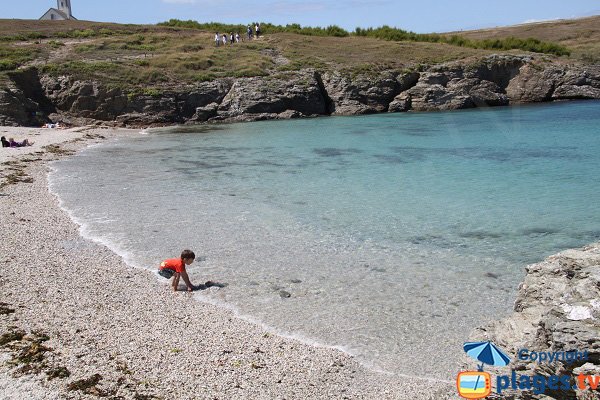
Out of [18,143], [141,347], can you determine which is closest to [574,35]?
[18,143]

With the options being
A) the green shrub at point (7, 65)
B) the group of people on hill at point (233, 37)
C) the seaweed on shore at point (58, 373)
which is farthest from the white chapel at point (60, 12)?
the seaweed on shore at point (58, 373)

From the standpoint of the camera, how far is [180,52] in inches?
2630

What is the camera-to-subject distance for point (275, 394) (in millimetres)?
7551

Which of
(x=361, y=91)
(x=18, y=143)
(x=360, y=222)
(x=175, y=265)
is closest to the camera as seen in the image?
(x=175, y=265)

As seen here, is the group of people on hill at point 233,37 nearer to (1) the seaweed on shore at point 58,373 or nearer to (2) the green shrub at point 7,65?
(2) the green shrub at point 7,65

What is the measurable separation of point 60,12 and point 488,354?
400 ft

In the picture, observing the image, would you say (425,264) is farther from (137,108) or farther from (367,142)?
(137,108)

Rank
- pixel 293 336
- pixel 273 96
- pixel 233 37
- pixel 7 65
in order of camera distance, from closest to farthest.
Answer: pixel 293 336, pixel 7 65, pixel 273 96, pixel 233 37

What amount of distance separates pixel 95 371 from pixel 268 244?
791 cm

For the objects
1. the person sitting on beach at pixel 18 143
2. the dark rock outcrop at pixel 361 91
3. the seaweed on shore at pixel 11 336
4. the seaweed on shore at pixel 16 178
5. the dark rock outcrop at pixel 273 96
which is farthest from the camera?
the dark rock outcrop at pixel 361 91

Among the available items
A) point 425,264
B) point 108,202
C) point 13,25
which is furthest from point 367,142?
point 13,25

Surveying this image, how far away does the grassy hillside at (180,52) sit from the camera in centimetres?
5806

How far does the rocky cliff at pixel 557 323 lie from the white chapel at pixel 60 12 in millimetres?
115473

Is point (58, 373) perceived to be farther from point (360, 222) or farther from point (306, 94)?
point (306, 94)
